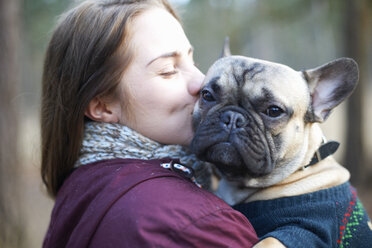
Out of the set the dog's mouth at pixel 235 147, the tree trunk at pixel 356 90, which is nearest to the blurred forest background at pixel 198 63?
the tree trunk at pixel 356 90

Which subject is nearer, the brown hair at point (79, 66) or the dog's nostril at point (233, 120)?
the brown hair at point (79, 66)

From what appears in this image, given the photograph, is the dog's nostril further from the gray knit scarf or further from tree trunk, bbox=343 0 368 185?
tree trunk, bbox=343 0 368 185

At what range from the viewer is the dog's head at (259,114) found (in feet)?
6.07

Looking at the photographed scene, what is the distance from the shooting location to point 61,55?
1820 millimetres

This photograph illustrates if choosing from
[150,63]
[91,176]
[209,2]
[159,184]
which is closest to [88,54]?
[150,63]

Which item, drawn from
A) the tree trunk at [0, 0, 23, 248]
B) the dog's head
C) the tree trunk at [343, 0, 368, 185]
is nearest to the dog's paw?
the dog's head

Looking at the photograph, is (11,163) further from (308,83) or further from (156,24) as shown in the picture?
(308,83)

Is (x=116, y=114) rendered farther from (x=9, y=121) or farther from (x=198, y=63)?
(x=9, y=121)

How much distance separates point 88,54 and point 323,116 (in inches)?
55.9

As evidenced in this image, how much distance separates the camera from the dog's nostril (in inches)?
73.5

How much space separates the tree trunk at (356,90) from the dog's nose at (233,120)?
5.36 metres

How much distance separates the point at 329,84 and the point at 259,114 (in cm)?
57

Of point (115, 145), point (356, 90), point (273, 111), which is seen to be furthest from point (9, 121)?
point (356, 90)

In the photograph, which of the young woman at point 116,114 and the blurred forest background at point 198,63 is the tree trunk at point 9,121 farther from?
the young woman at point 116,114
